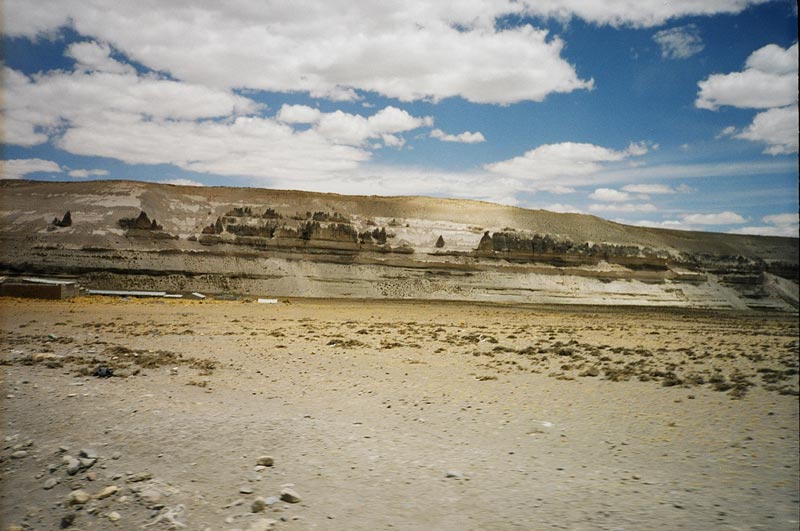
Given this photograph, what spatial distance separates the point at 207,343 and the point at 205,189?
55.9 metres

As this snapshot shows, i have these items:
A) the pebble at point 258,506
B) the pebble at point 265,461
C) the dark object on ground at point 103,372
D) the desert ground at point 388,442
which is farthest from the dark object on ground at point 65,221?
the pebble at point 258,506

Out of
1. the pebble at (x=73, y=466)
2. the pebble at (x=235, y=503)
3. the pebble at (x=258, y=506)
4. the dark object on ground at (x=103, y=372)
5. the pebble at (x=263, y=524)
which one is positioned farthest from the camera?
the dark object on ground at (x=103, y=372)

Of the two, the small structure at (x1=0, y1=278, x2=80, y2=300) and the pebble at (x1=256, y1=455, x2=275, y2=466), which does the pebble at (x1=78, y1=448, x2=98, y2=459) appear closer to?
the pebble at (x1=256, y1=455, x2=275, y2=466)

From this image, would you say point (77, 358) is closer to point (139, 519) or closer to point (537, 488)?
point (139, 519)

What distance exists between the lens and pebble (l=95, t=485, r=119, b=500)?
4.87 meters

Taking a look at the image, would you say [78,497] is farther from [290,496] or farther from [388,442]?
[388,442]

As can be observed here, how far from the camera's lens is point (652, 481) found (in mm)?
5551

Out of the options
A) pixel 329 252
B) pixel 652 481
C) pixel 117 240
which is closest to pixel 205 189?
pixel 117 240

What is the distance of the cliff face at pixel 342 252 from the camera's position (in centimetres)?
4950

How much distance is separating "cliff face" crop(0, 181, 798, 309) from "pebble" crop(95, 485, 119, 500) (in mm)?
46541

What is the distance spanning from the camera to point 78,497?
15.8 feet

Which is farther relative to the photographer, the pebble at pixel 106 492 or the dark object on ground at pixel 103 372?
the dark object on ground at pixel 103 372

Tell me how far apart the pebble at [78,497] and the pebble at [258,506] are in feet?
5.36

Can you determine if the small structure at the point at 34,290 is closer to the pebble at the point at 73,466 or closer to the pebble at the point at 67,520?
the pebble at the point at 73,466
